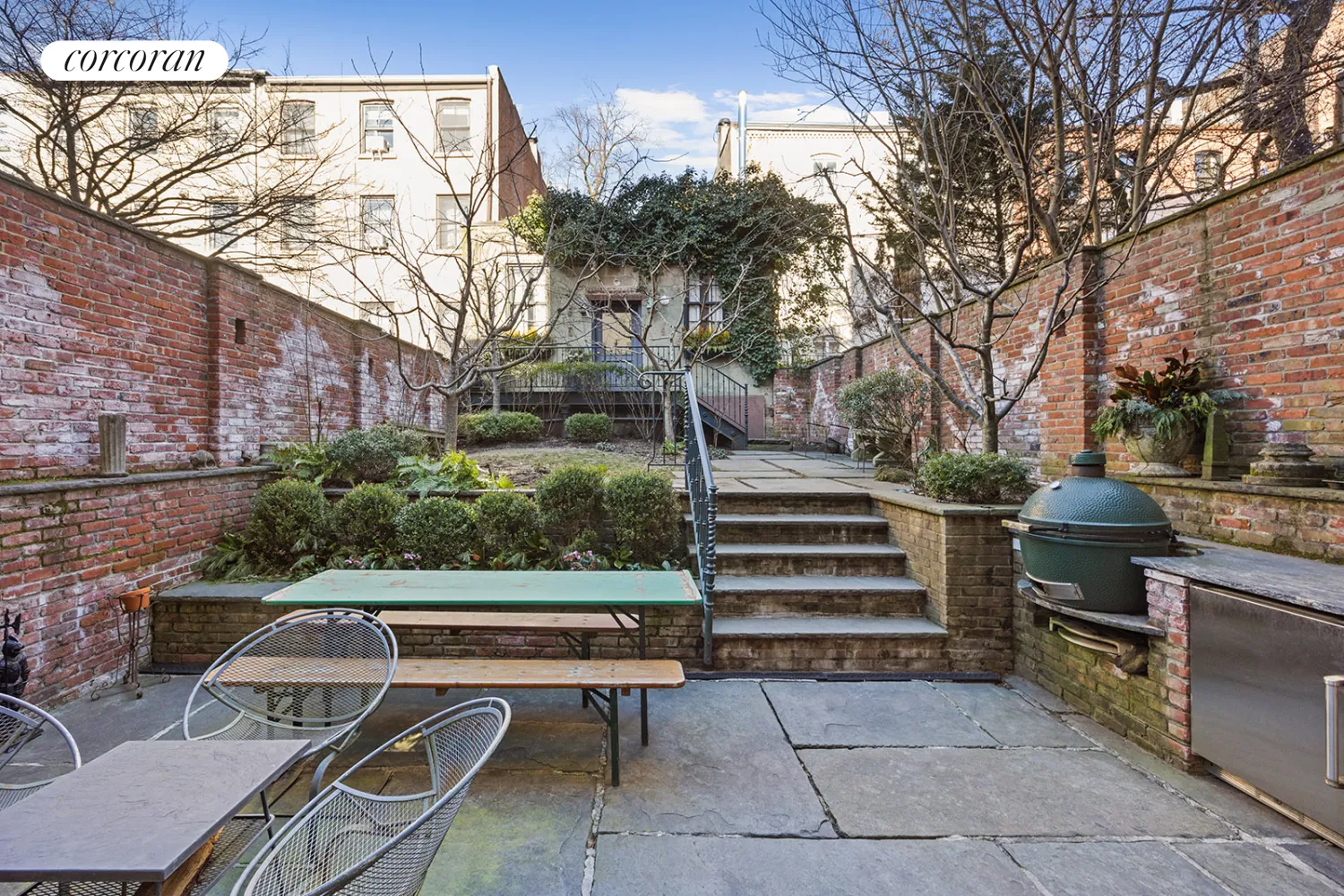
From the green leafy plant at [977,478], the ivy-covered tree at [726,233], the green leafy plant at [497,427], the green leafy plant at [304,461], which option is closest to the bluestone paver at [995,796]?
the green leafy plant at [977,478]

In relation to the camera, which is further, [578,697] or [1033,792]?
[578,697]

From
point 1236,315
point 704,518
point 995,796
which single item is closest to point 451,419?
point 704,518

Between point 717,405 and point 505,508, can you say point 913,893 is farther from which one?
point 717,405

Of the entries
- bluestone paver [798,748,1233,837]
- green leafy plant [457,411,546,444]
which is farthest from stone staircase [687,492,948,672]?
green leafy plant [457,411,546,444]

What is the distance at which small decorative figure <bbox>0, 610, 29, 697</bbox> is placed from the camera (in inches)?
113

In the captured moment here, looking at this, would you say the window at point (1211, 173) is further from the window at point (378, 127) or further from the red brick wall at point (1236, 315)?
the window at point (378, 127)

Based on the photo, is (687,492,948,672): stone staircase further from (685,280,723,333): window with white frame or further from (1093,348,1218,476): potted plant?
(685,280,723,333): window with white frame

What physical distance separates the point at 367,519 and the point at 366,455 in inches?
47.5

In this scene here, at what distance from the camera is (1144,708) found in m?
2.92

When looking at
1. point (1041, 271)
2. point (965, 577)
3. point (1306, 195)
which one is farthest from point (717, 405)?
point (1306, 195)

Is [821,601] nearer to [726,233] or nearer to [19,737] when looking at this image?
[19,737]

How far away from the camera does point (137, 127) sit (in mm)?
7875

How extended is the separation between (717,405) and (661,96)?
20.2 feet

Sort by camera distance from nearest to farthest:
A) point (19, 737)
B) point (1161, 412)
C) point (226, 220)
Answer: point (19, 737) → point (1161, 412) → point (226, 220)
